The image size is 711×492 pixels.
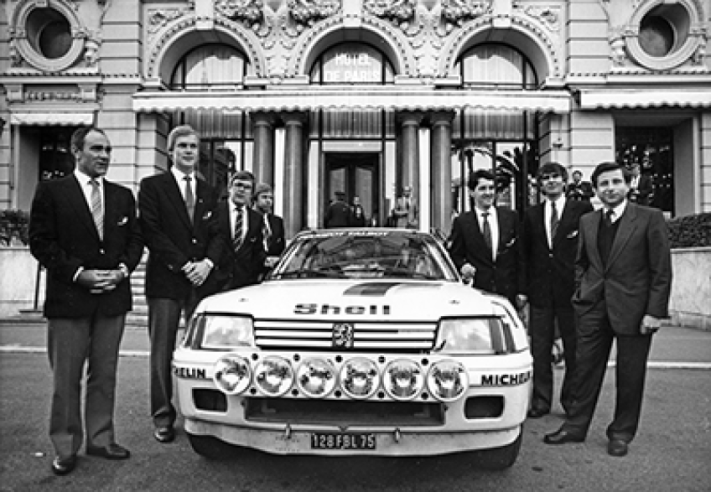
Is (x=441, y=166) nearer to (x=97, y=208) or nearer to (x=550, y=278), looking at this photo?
(x=550, y=278)

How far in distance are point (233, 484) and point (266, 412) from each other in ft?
1.67

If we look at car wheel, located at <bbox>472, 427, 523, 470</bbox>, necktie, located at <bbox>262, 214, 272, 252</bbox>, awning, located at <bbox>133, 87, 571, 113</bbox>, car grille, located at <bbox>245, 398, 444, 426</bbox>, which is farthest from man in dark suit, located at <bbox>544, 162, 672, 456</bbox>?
awning, located at <bbox>133, 87, 571, 113</bbox>

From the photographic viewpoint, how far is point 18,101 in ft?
49.6

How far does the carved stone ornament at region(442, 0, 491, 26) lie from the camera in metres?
15.0

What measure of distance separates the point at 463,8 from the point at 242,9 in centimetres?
622

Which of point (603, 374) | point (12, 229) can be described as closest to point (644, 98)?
point (603, 374)

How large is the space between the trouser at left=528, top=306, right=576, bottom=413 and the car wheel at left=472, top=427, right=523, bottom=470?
1455 mm

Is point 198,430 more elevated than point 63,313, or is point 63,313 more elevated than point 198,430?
point 63,313

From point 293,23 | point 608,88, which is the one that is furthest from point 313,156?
point 608,88

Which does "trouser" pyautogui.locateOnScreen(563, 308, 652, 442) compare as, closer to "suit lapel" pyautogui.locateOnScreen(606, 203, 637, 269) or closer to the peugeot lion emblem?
"suit lapel" pyautogui.locateOnScreen(606, 203, 637, 269)

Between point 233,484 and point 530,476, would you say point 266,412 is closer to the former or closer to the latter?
point 233,484

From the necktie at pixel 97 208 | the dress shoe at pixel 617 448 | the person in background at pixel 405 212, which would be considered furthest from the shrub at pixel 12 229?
the dress shoe at pixel 617 448

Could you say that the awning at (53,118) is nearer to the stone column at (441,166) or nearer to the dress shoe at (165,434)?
the stone column at (441,166)

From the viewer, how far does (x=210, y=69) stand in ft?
54.6
